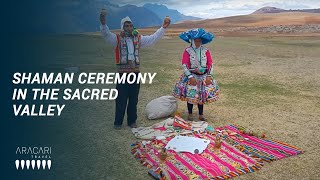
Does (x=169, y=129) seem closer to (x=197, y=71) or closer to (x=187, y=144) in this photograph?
(x=187, y=144)

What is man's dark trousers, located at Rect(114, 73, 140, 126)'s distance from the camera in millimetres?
6328

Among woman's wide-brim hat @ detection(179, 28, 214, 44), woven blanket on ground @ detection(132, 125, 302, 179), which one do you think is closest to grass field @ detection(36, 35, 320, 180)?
woven blanket on ground @ detection(132, 125, 302, 179)

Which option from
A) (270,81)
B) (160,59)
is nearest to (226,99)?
(270,81)

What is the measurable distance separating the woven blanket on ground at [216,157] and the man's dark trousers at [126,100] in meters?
1.03

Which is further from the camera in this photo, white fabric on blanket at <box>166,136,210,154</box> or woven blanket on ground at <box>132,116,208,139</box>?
woven blanket on ground at <box>132,116,208,139</box>

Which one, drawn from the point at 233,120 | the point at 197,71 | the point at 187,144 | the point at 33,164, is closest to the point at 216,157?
the point at 187,144

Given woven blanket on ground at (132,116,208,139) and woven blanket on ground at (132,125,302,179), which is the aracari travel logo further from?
woven blanket on ground at (132,116,208,139)

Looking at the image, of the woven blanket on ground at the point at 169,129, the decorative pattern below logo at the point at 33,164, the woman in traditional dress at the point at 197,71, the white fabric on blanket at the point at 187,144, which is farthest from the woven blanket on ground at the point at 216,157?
the decorative pattern below logo at the point at 33,164

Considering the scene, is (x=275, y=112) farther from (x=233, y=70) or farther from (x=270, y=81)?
(x=233, y=70)

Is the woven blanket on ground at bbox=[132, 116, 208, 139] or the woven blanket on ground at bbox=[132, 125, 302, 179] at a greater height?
the woven blanket on ground at bbox=[132, 116, 208, 139]

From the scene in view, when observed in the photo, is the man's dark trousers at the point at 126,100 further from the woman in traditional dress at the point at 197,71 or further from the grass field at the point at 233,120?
the woman in traditional dress at the point at 197,71

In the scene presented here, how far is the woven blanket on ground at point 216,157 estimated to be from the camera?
4.64m

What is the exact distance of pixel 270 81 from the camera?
11477 mm

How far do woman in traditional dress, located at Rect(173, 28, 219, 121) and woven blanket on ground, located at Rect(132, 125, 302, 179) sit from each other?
3.33 ft
